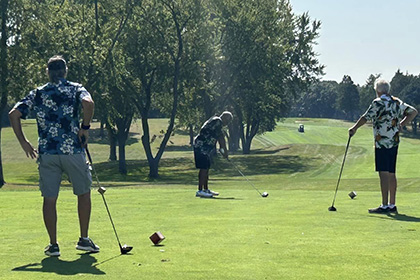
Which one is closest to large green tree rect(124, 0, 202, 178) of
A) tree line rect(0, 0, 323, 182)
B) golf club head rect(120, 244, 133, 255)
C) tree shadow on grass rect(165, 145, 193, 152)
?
tree line rect(0, 0, 323, 182)

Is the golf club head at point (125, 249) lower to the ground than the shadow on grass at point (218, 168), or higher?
higher

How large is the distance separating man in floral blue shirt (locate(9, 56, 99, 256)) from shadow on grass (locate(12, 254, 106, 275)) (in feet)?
1.82

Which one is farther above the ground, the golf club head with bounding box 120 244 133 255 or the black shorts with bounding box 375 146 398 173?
the black shorts with bounding box 375 146 398 173

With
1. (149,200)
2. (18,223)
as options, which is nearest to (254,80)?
(149,200)

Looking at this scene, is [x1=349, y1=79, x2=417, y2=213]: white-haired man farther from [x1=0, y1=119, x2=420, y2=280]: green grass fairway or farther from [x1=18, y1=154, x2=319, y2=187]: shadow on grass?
[x1=18, y1=154, x2=319, y2=187]: shadow on grass

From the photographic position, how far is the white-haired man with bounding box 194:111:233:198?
746 inches

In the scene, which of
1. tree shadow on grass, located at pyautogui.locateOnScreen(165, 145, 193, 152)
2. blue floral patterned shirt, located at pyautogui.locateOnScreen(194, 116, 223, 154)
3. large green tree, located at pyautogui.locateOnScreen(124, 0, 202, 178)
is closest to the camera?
blue floral patterned shirt, located at pyautogui.locateOnScreen(194, 116, 223, 154)

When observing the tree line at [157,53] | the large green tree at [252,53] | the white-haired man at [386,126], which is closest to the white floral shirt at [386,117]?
the white-haired man at [386,126]

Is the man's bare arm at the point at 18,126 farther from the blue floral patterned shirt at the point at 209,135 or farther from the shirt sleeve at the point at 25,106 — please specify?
the blue floral patterned shirt at the point at 209,135

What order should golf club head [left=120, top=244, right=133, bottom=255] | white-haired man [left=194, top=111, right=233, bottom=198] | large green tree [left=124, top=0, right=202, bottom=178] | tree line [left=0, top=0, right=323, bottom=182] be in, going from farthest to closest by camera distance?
1. large green tree [left=124, top=0, right=202, bottom=178]
2. tree line [left=0, top=0, right=323, bottom=182]
3. white-haired man [left=194, top=111, right=233, bottom=198]
4. golf club head [left=120, top=244, right=133, bottom=255]

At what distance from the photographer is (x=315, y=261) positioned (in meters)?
8.06

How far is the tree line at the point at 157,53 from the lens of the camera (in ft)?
130

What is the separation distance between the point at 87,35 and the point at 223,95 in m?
20.2

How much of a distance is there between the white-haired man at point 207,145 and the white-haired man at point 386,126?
572cm
